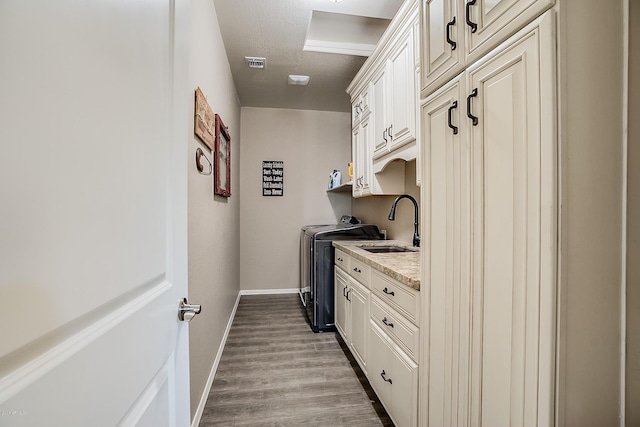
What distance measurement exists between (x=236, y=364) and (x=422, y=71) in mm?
2230

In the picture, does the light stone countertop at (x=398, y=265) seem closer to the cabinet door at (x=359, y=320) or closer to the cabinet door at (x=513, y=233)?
the cabinet door at (x=359, y=320)

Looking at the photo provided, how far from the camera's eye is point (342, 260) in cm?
253

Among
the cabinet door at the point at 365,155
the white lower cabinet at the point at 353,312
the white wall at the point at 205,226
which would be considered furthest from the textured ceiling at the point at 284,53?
the white lower cabinet at the point at 353,312

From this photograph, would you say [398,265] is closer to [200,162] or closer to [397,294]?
[397,294]

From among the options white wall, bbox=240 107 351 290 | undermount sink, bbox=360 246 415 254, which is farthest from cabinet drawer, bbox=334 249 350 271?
white wall, bbox=240 107 351 290

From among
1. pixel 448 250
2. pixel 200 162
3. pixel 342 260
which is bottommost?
pixel 342 260

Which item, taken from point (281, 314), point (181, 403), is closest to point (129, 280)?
point (181, 403)

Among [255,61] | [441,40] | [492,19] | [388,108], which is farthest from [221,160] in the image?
[492,19]

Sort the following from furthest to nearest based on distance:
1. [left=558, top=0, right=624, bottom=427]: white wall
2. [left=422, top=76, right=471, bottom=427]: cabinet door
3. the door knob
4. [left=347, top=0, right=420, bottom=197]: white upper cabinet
A: [left=347, top=0, right=420, bottom=197]: white upper cabinet
[left=422, top=76, right=471, bottom=427]: cabinet door
the door knob
[left=558, top=0, right=624, bottom=427]: white wall

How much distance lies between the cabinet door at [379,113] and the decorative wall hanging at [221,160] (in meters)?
1.22

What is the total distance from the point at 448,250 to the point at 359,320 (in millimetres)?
1190

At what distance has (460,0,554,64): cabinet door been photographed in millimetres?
705

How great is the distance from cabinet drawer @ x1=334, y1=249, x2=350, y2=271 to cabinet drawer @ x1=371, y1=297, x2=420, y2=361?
0.63 m

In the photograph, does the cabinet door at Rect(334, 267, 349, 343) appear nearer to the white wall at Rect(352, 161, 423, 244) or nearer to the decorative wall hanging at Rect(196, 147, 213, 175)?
the white wall at Rect(352, 161, 423, 244)
